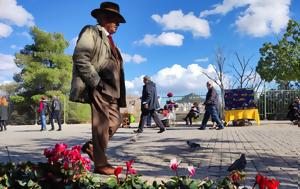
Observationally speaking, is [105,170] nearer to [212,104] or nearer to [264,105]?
[212,104]

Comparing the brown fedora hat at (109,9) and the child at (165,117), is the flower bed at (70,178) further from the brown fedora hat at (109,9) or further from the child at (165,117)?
the child at (165,117)

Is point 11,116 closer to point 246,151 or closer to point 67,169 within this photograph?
point 246,151

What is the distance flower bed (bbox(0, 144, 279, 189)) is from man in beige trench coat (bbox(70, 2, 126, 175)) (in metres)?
0.77

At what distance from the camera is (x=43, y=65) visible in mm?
37438

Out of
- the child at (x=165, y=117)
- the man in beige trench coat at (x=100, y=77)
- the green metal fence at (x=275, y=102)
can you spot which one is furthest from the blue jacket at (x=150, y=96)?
the green metal fence at (x=275, y=102)

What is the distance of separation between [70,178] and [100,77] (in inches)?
55.9

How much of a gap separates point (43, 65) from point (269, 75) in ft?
63.8

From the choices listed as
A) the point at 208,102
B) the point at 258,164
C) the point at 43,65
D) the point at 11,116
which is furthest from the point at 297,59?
the point at 258,164

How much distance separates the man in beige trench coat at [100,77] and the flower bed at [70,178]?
77 centimetres

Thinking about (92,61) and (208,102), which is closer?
(92,61)

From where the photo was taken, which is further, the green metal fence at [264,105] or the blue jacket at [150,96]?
the green metal fence at [264,105]

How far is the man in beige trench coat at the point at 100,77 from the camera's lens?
4746 mm

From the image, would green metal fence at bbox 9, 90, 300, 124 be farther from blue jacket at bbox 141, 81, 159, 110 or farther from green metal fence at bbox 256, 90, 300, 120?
blue jacket at bbox 141, 81, 159, 110

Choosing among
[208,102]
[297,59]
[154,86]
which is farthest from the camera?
[297,59]
